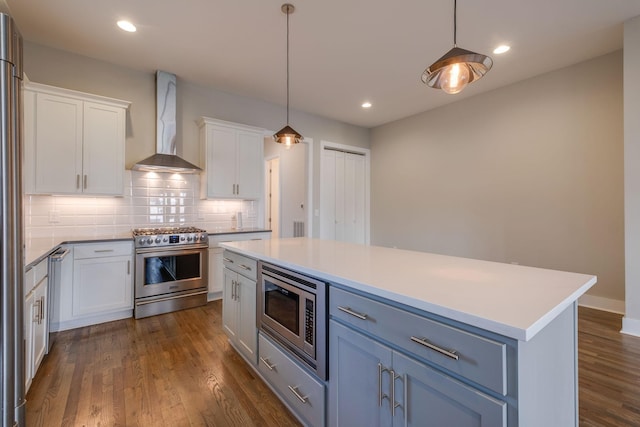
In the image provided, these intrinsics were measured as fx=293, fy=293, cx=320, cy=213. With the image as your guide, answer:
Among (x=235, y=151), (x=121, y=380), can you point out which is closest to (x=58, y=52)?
(x=235, y=151)

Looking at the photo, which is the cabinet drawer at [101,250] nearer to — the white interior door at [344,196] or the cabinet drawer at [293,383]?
the cabinet drawer at [293,383]

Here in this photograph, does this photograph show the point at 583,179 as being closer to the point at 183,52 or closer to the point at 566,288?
the point at 566,288

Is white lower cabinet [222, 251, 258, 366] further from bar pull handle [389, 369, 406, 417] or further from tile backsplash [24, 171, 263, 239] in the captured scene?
tile backsplash [24, 171, 263, 239]

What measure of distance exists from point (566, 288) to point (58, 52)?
16.0ft

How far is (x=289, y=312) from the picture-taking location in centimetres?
174

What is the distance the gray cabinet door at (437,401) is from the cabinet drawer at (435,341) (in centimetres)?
4

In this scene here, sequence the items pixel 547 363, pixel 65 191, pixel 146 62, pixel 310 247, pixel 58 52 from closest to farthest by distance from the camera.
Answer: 1. pixel 547 363
2. pixel 310 247
3. pixel 65 191
4. pixel 58 52
5. pixel 146 62

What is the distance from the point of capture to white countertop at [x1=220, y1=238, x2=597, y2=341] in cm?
88

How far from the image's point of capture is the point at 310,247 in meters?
2.28

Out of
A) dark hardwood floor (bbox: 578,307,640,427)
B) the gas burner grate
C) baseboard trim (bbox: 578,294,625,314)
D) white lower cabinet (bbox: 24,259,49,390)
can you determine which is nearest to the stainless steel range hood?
the gas burner grate

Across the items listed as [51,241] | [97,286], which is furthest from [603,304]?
[51,241]

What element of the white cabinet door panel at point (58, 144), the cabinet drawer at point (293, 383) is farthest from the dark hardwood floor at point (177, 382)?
the white cabinet door panel at point (58, 144)

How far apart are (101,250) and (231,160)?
6.17ft

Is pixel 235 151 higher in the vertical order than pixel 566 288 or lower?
higher
